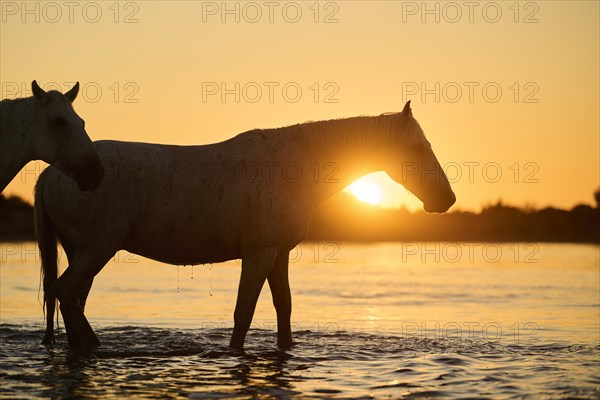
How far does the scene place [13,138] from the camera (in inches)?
299

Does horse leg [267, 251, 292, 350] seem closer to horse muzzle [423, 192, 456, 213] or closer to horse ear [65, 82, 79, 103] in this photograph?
horse muzzle [423, 192, 456, 213]

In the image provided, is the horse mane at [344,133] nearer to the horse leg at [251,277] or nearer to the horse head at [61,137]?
the horse leg at [251,277]

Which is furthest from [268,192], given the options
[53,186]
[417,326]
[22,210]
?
[22,210]

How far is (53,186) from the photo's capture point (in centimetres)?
Result: 896

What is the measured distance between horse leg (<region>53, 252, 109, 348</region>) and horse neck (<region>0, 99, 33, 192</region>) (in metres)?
1.49

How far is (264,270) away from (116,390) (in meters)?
2.48

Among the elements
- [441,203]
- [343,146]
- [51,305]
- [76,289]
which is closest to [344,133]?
[343,146]

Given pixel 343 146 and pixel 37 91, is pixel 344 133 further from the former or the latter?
pixel 37 91

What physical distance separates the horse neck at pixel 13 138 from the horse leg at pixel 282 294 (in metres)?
3.10

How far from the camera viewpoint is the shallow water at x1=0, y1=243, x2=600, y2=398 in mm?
7113

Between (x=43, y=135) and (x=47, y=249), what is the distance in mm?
2113

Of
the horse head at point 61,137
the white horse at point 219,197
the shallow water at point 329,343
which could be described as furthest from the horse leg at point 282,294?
the horse head at point 61,137

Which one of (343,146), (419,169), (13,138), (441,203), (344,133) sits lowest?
(441,203)

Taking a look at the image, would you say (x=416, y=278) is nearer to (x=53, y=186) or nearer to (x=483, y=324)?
(x=483, y=324)
